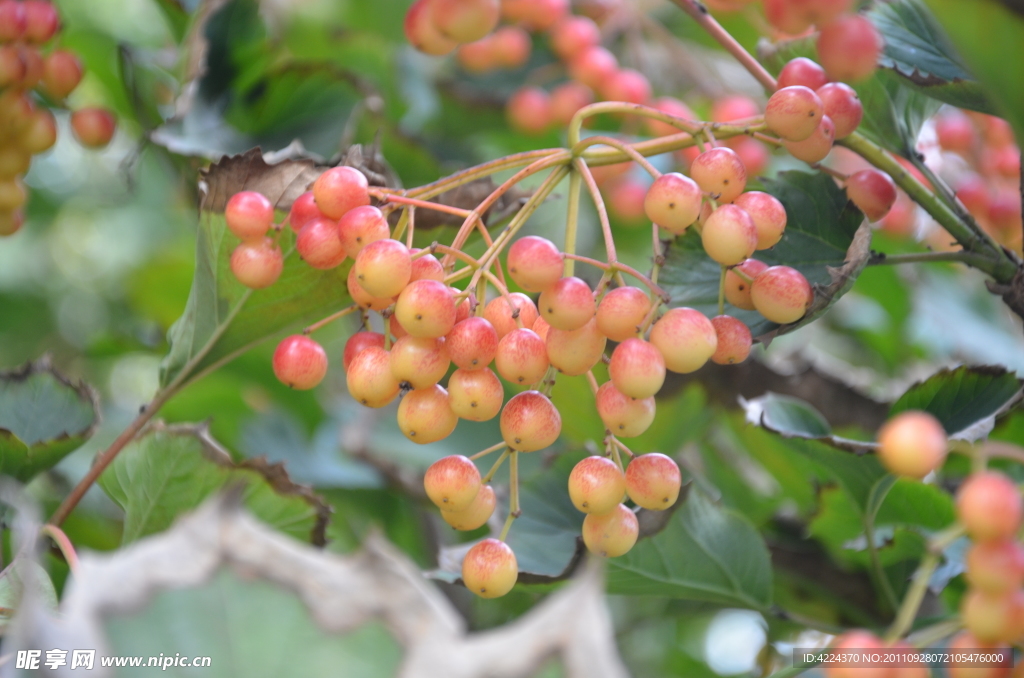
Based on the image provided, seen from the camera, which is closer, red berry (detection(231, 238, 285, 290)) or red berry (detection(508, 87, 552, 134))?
red berry (detection(231, 238, 285, 290))

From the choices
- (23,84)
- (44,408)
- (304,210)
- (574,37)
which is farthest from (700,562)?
(574,37)

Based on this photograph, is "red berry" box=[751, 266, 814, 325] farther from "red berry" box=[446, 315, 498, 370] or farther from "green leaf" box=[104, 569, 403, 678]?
"green leaf" box=[104, 569, 403, 678]

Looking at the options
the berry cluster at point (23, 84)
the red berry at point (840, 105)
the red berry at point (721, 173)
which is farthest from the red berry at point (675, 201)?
the berry cluster at point (23, 84)

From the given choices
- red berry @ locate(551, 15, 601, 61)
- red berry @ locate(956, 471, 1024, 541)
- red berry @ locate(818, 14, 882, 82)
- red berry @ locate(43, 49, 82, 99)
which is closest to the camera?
red berry @ locate(956, 471, 1024, 541)

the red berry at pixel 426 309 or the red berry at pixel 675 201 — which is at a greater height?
the red berry at pixel 675 201

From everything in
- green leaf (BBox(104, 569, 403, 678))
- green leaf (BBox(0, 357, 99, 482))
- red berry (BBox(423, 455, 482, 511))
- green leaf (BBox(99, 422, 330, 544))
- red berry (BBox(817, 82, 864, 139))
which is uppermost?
red berry (BBox(817, 82, 864, 139))

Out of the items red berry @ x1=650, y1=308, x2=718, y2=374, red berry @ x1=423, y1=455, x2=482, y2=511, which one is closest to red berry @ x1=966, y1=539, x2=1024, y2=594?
red berry @ x1=650, y1=308, x2=718, y2=374

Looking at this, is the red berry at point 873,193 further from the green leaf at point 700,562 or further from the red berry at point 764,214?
the green leaf at point 700,562
